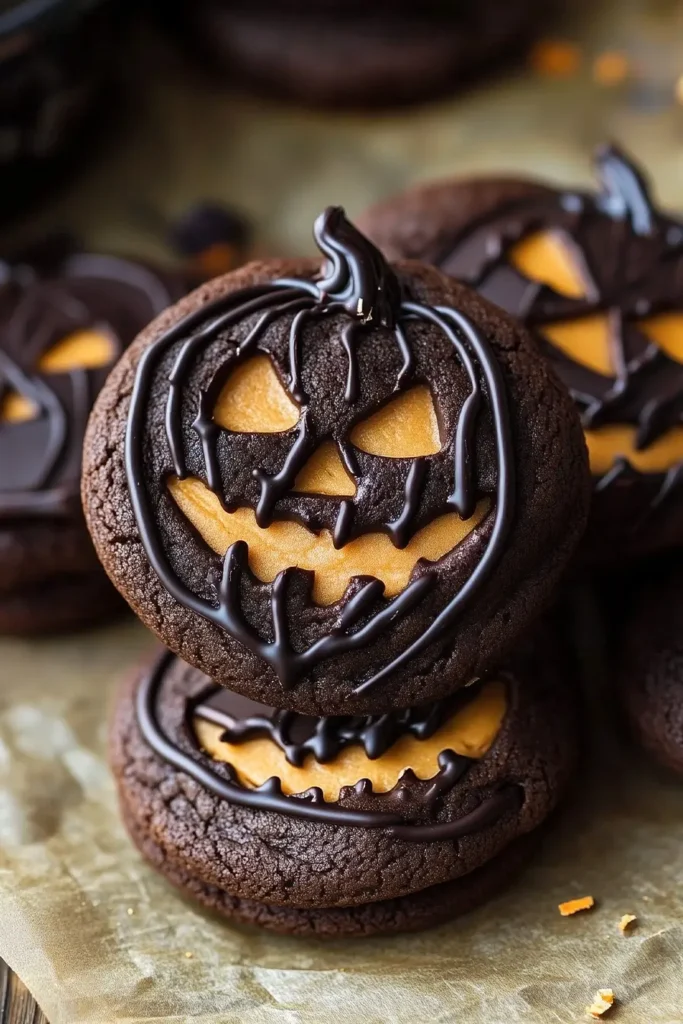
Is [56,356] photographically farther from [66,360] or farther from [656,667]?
[656,667]

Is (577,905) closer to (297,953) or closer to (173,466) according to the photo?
(297,953)

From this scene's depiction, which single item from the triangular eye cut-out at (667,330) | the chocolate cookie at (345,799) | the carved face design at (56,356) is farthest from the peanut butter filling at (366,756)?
the triangular eye cut-out at (667,330)

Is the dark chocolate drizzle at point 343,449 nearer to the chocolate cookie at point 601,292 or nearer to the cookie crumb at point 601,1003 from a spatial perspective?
the chocolate cookie at point 601,292

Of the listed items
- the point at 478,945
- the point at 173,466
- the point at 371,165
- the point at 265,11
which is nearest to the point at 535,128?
the point at 371,165

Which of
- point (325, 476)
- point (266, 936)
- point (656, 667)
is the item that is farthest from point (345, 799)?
point (656, 667)

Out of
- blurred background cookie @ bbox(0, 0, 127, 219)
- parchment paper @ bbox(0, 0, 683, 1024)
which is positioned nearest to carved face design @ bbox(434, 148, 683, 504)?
parchment paper @ bbox(0, 0, 683, 1024)
